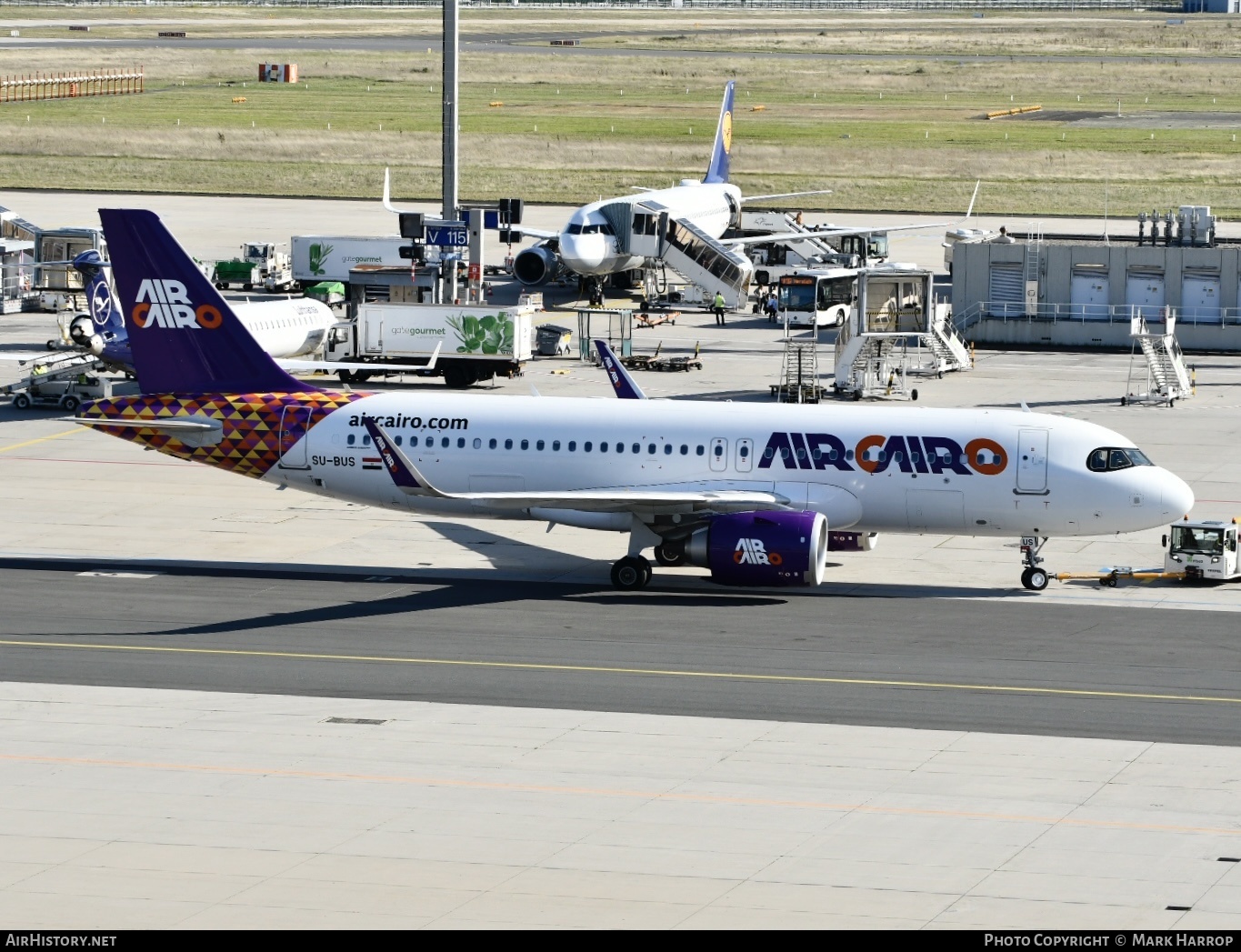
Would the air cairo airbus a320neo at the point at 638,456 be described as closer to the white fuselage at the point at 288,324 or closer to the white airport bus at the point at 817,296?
the white fuselage at the point at 288,324

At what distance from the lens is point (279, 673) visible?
37.7 m

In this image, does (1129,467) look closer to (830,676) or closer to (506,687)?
(830,676)

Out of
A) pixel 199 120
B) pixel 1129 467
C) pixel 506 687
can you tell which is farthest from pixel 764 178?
pixel 506 687

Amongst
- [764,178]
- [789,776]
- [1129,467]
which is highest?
[764,178]

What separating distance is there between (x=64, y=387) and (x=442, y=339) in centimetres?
1422

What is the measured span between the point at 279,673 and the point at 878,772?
12375mm

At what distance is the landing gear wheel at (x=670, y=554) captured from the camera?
4583 centimetres

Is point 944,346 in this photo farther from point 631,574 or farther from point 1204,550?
point 631,574

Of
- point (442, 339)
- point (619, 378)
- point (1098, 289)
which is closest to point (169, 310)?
point (619, 378)

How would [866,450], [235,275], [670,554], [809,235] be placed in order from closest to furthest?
1. [866,450]
2. [670,554]
3. [235,275]
4. [809,235]

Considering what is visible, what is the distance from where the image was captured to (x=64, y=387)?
228 ft

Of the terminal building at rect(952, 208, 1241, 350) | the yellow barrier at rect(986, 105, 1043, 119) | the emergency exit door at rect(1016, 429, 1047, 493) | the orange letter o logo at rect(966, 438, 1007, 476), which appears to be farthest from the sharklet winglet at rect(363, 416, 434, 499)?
the yellow barrier at rect(986, 105, 1043, 119)

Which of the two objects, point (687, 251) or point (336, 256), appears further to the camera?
point (336, 256)

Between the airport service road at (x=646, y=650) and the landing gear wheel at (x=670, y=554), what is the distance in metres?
1.16
